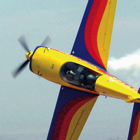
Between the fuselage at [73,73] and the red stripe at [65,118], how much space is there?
1353 millimetres

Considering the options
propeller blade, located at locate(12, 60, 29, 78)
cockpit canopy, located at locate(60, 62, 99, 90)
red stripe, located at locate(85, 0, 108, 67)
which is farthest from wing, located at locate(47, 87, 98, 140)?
propeller blade, located at locate(12, 60, 29, 78)

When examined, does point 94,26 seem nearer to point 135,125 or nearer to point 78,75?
point 78,75

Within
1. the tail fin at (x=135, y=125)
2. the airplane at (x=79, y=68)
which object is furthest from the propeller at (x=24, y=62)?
the tail fin at (x=135, y=125)

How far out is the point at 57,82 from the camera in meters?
41.1

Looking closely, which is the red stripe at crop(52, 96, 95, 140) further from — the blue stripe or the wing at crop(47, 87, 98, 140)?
the blue stripe

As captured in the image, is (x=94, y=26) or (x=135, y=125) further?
(x=94, y=26)

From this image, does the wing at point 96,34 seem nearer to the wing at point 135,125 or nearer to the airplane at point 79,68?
the airplane at point 79,68

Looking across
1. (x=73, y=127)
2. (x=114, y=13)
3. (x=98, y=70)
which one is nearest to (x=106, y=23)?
(x=114, y=13)

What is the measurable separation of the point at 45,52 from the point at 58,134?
574 centimetres

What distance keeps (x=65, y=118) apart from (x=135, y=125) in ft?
20.8

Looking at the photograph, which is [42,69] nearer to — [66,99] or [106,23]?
[66,99]

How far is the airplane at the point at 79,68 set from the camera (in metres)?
40.0

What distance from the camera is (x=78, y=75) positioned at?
39969 mm

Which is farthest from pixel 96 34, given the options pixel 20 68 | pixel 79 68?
pixel 20 68
